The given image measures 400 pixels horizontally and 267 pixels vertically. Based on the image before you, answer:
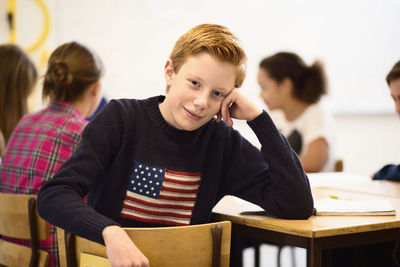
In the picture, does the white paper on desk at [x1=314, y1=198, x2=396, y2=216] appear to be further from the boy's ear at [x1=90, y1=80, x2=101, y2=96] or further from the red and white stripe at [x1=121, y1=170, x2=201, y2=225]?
the boy's ear at [x1=90, y1=80, x2=101, y2=96]

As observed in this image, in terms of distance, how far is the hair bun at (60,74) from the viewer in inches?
→ 83.2

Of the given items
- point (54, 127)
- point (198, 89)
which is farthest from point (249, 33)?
point (198, 89)

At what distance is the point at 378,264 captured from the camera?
8.41 feet

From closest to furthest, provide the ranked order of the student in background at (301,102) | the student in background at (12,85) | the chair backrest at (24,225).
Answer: the chair backrest at (24,225) < the student in background at (12,85) < the student in background at (301,102)

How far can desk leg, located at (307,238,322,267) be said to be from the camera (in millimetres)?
1303

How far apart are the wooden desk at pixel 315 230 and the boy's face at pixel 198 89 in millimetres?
309

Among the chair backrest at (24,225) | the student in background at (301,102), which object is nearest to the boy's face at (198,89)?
the chair backrest at (24,225)

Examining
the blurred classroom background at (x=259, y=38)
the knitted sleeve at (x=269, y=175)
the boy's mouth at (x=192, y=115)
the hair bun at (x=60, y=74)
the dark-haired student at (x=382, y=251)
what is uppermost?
the blurred classroom background at (x=259, y=38)

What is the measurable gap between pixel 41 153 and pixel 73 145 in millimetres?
122

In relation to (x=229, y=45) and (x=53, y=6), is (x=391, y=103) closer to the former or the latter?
(x=53, y=6)

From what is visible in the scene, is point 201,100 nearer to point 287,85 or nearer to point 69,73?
point 69,73

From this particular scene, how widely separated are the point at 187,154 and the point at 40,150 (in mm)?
722

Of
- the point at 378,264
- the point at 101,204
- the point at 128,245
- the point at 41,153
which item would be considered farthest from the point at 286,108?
the point at 128,245

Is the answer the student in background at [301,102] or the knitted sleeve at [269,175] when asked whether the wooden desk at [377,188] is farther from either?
the student in background at [301,102]
